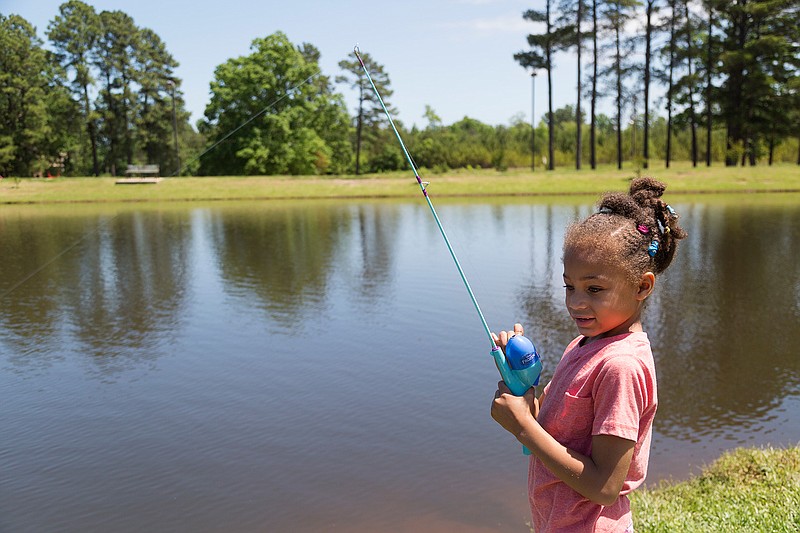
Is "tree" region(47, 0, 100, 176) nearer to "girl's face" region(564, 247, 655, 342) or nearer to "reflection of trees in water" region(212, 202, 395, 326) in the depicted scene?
"reflection of trees in water" region(212, 202, 395, 326)

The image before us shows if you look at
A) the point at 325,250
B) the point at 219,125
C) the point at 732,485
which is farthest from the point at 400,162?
the point at 732,485

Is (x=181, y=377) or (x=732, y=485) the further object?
(x=181, y=377)

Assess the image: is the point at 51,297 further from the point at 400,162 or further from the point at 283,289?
the point at 400,162

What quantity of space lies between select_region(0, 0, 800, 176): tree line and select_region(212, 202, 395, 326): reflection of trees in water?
10627mm

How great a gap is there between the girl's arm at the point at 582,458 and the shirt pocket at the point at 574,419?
0.15 feet

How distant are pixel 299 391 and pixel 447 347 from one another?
207cm

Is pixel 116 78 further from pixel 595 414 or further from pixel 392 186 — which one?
pixel 595 414

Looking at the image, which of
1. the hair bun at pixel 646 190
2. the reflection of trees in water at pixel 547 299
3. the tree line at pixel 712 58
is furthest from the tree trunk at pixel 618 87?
the hair bun at pixel 646 190

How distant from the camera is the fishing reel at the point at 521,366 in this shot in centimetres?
201

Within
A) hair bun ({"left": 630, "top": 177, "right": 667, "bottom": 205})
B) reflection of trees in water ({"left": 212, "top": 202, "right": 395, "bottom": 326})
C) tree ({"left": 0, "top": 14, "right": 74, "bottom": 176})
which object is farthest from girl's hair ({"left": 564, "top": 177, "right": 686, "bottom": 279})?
tree ({"left": 0, "top": 14, "right": 74, "bottom": 176})

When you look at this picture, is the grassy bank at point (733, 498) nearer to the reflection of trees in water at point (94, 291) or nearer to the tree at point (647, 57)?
the reflection of trees in water at point (94, 291)

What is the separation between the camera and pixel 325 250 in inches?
662

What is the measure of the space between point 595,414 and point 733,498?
271cm

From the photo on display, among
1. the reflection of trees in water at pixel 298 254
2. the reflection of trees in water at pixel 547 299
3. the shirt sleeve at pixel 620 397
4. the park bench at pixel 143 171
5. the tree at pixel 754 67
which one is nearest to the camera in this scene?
the shirt sleeve at pixel 620 397
